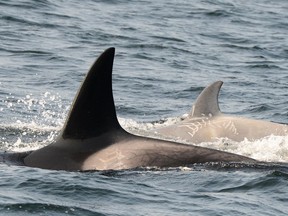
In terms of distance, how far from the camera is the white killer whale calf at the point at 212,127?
659 inches

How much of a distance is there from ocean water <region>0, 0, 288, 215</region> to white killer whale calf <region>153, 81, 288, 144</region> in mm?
439

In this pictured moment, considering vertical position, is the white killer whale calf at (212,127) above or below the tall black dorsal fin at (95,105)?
below

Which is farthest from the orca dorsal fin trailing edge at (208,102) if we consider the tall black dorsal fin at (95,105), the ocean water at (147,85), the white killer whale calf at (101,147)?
the tall black dorsal fin at (95,105)

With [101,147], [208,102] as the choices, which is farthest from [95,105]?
[208,102]

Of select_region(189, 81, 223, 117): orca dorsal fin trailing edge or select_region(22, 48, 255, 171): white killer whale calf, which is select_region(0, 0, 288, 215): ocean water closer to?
select_region(22, 48, 255, 171): white killer whale calf

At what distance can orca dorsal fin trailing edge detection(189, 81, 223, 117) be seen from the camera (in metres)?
16.9

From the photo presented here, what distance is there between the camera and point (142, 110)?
63.8 feet

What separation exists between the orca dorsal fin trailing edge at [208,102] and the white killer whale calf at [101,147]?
4.49 metres

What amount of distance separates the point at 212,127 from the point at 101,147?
16.5ft

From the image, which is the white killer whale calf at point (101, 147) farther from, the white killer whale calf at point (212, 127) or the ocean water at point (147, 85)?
the white killer whale calf at point (212, 127)

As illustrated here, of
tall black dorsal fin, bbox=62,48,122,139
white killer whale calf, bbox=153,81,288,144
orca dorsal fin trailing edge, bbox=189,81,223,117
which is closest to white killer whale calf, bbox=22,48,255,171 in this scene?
tall black dorsal fin, bbox=62,48,122,139

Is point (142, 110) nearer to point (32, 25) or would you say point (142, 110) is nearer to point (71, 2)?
point (32, 25)

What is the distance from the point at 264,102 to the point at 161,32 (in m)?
8.04

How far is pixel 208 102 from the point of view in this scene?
669 inches
